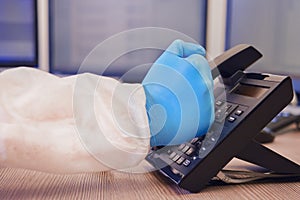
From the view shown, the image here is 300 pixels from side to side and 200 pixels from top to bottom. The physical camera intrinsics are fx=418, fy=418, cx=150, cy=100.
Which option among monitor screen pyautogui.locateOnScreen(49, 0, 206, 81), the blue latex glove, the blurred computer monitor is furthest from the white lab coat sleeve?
monitor screen pyautogui.locateOnScreen(49, 0, 206, 81)

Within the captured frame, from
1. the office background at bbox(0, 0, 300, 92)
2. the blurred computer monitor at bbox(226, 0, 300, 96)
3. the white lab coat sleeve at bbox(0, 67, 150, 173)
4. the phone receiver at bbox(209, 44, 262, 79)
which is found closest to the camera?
the white lab coat sleeve at bbox(0, 67, 150, 173)

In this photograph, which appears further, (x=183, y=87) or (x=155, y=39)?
(x=155, y=39)

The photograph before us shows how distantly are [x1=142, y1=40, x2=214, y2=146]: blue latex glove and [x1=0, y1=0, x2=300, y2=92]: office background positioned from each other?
0.70 metres

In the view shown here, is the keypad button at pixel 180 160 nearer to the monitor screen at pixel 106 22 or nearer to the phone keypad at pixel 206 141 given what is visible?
the phone keypad at pixel 206 141

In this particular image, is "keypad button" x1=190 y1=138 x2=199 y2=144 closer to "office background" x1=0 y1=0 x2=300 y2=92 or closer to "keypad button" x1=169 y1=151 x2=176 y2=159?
"keypad button" x1=169 y1=151 x2=176 y2=159

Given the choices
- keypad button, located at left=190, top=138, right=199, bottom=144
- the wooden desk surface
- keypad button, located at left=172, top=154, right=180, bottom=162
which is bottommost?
the wooden desk surface

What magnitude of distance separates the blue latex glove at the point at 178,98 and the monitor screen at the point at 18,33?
32.2 inches

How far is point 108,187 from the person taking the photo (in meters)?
0.51

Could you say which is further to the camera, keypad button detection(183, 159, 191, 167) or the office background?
the office background

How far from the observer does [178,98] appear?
50 centimetres

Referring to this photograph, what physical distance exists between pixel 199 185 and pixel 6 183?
0.24m

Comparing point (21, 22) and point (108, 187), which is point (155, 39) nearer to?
point (21, 22)

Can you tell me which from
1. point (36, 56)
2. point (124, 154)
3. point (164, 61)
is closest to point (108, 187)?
point (124, 154)

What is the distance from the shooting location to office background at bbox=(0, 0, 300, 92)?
1243 mm
